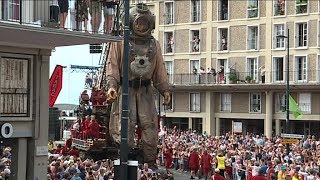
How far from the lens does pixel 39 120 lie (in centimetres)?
1611

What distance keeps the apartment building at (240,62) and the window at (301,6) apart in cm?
7

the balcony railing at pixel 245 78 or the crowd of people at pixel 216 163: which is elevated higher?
the balcony railing at pixel 245 78

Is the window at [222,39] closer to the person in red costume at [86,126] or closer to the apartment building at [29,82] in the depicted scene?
the person in red costume at [86,126]

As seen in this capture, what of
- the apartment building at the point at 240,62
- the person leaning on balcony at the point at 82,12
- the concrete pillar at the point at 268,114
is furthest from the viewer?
the concrete pillar at the point at 268,114

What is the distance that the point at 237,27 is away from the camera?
167ft

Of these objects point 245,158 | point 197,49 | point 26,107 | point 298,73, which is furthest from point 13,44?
point 197,49

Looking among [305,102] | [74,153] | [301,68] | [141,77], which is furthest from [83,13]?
[301,68]

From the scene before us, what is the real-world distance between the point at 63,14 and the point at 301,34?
3451 cm

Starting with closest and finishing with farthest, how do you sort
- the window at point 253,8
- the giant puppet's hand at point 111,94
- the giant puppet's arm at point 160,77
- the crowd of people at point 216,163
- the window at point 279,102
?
the giant puppet's hand at point 111,94, the giant puppet's arm at point 160,77, the crowd of people at point 216,163, the window at point 279,102, the window at point 253,8

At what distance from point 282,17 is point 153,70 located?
31.0 m

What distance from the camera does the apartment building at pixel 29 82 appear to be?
15047 mm

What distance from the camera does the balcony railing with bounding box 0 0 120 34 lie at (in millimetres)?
14422

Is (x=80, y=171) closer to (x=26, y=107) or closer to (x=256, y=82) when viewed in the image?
(x=26, y=107)

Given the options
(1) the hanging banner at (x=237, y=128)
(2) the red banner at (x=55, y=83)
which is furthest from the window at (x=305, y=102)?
(2) the red banner at (x=55, y=83)
